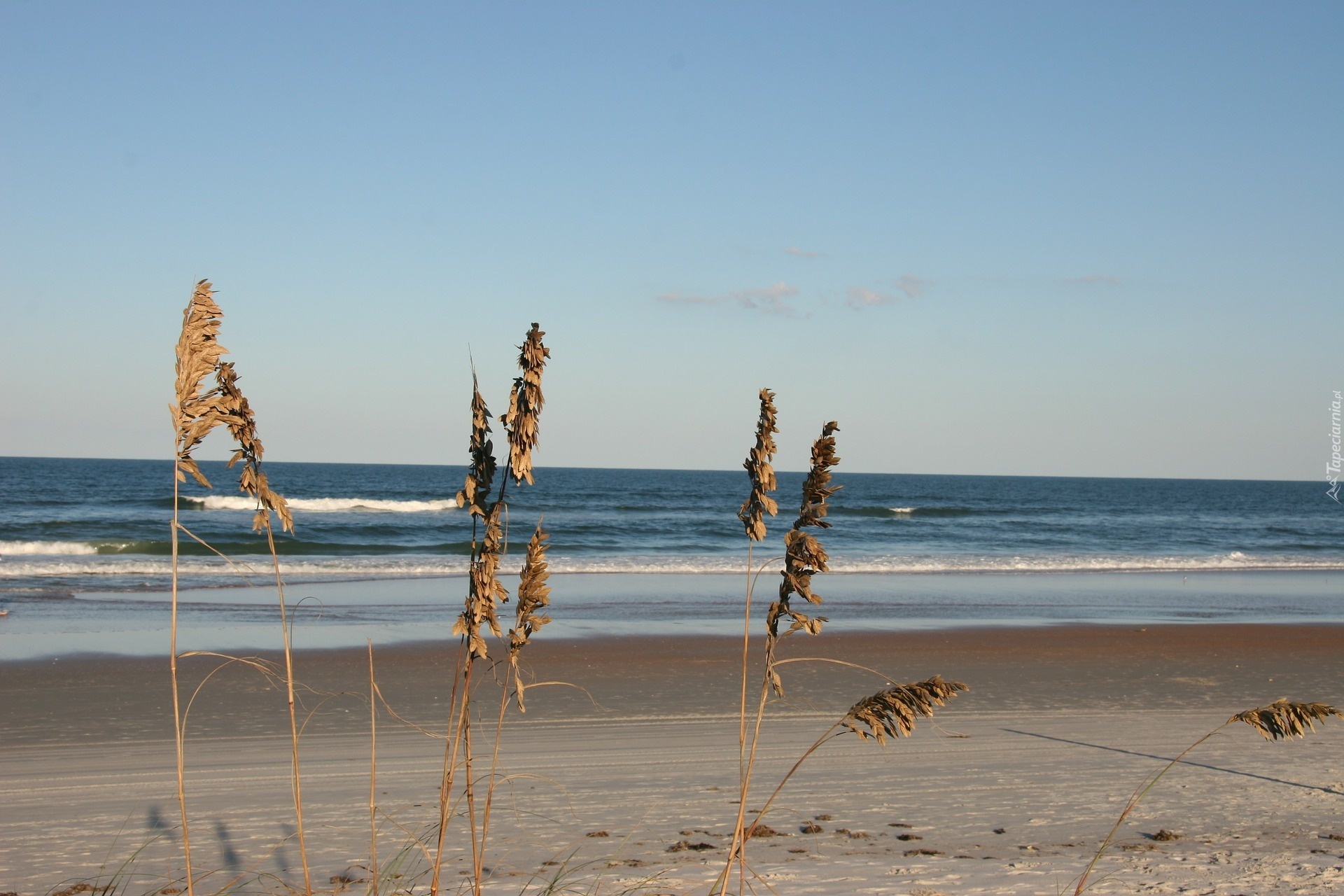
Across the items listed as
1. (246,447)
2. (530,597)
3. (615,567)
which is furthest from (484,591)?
(615,567)

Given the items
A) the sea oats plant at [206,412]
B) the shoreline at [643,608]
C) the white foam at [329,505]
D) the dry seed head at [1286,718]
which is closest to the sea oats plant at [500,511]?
the sea oats plant at [206,412]

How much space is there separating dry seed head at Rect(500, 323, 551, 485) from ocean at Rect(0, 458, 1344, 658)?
8cm

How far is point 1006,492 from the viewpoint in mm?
83188

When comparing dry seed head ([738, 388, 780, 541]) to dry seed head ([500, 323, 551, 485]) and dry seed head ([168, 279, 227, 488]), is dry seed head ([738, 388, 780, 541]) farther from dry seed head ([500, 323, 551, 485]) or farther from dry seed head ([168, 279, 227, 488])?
dry seed head ([168, 279, 227, 488])

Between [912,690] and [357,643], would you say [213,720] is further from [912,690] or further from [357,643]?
[912,690]

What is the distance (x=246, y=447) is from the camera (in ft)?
6.17

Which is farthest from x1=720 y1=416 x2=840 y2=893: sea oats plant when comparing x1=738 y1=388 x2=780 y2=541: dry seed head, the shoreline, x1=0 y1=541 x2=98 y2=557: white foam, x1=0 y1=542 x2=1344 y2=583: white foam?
x1=0 y1=541 x2=98 y2=557: white foam

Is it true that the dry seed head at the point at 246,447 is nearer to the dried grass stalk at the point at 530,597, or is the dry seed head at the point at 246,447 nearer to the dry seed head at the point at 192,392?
the dry seed head at the point at 192,392

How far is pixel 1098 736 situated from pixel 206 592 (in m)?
14.6

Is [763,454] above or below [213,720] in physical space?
above

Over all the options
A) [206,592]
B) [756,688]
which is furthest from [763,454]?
[206,592]

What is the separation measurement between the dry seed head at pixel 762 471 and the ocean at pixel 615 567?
0.46 metres

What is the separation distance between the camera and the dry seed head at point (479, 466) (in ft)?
5.67

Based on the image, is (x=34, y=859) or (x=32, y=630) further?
(x=32, y=630)
